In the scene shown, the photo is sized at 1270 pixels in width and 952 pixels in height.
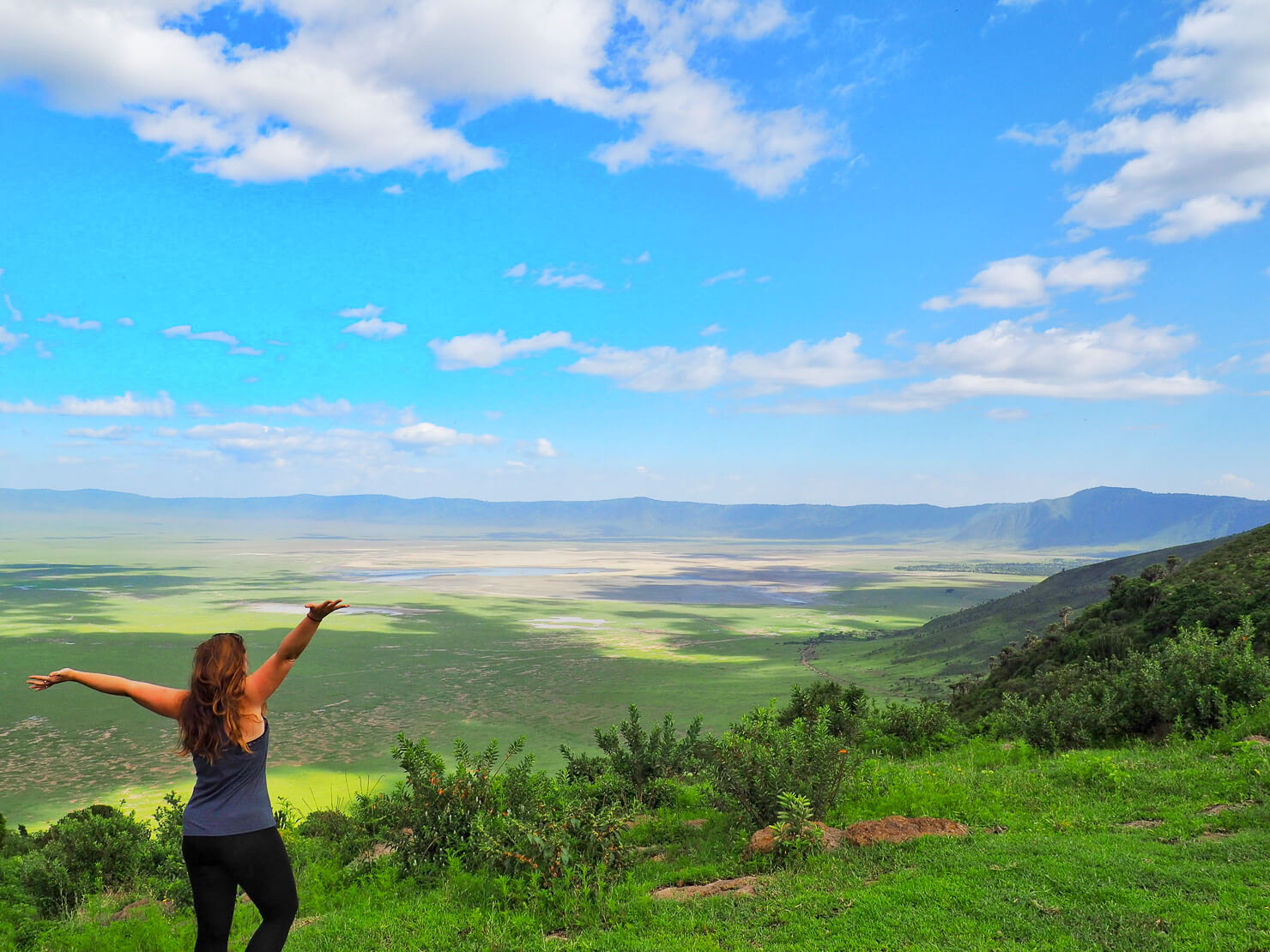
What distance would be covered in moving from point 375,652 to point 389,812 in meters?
84.9

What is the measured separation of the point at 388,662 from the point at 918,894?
83.7 m

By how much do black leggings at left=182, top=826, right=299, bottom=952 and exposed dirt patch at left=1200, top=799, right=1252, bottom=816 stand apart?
9900 millimetres

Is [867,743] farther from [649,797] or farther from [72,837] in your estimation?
[72,837]

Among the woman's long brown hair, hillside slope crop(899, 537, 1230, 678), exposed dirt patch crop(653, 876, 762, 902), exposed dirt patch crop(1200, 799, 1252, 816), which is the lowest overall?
hillside slope crop(899, 537, 1230, 678)

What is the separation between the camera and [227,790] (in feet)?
13.2

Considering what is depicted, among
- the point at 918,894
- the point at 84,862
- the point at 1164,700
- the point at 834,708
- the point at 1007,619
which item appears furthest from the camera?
the point at 1007,619

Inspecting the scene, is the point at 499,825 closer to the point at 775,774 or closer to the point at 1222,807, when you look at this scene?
the point at 775,774

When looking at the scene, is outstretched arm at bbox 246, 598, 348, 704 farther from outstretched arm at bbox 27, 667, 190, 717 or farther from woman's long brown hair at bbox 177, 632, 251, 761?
outstretched arm at bbox 27, 667, 190, 717

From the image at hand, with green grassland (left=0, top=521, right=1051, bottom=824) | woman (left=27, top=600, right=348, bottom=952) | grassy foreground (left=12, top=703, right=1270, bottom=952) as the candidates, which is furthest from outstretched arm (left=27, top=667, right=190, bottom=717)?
green grassland (left=0, top=521, right=1051, bottom=824)

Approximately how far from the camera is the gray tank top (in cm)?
395

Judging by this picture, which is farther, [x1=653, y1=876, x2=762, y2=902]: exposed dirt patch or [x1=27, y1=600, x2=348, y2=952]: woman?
[x1=653, y1=876, x2=762, y2=902]: exposed dirt patch

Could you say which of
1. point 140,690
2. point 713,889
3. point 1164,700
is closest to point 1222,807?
point 1164,700

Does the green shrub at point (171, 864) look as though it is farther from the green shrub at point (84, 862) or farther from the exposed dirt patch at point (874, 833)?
the exposed dirt patch at point (874, 833)

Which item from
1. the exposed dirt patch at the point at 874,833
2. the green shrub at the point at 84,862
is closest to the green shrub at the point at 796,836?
the exposed dirt patch at the point at 874,833
